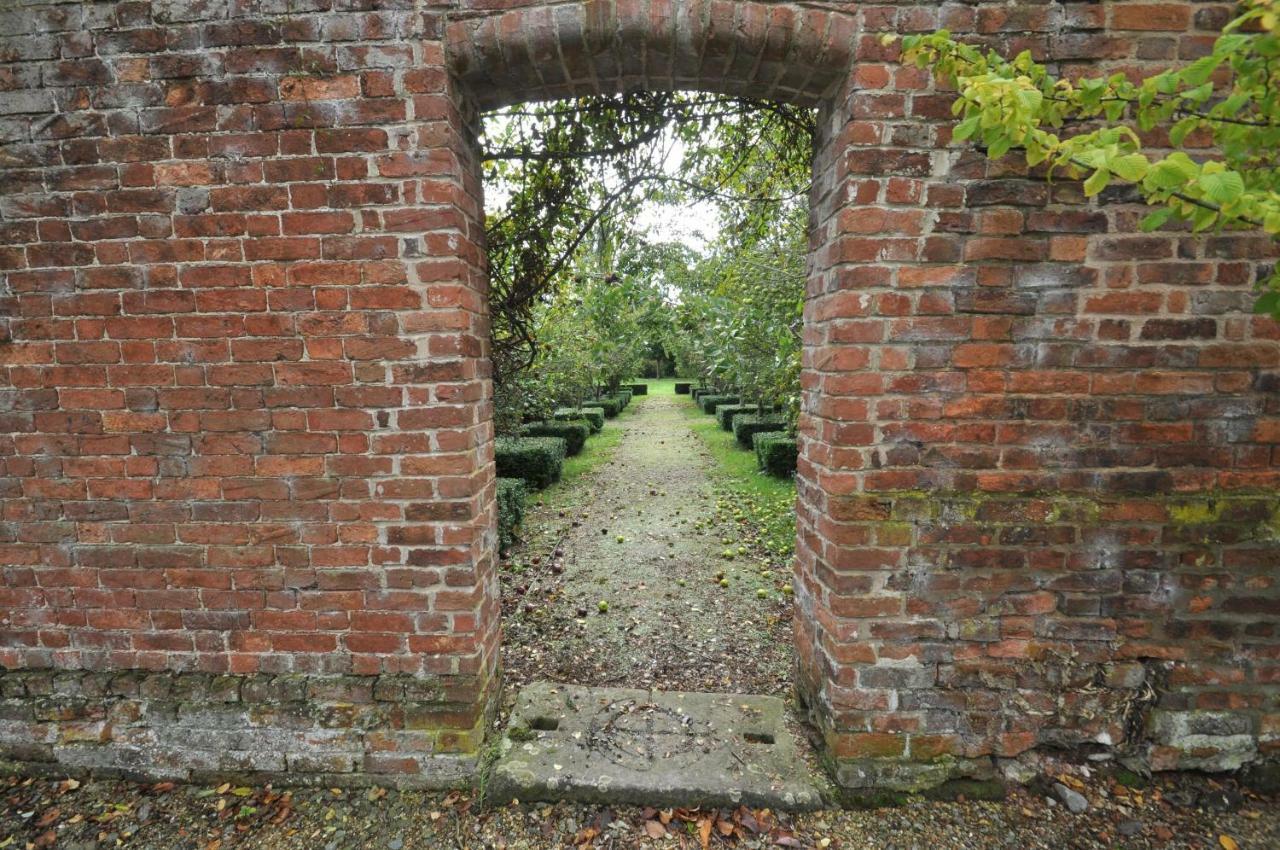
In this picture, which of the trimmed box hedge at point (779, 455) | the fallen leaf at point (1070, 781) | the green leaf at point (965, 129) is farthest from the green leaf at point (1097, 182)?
the trimmed box hedge at point (779, 455)

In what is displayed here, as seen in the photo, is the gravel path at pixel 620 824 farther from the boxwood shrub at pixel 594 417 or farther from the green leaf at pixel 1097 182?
the boxwood shrub at pixel 594 417

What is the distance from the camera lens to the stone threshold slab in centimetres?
225

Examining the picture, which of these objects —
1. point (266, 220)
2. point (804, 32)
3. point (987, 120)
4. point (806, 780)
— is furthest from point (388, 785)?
point (804, 32)

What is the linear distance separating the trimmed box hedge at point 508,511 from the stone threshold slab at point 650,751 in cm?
285

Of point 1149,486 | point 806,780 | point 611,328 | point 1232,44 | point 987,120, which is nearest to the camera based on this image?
point 1232,44

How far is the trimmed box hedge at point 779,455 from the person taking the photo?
8.20 m

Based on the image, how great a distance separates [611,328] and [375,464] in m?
13.8

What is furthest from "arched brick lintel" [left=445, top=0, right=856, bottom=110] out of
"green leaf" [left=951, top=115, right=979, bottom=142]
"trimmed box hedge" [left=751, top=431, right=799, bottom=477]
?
"trimmed box hedge" [left=751, top=431, right=799, bottom=477]

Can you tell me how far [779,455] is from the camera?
8.29 m

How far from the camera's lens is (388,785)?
2354 millimetres

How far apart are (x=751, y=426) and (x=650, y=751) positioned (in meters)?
8.96

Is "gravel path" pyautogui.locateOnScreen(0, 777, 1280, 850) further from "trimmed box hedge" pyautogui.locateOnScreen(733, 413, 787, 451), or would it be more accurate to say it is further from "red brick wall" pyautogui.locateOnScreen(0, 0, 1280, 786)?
"trimmed box hedge" pyautogui.locateOnScreen(733, 413, 787, 451)

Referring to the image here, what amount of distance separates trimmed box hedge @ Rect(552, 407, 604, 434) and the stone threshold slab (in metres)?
10.7

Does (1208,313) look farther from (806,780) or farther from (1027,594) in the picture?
(806,780)
